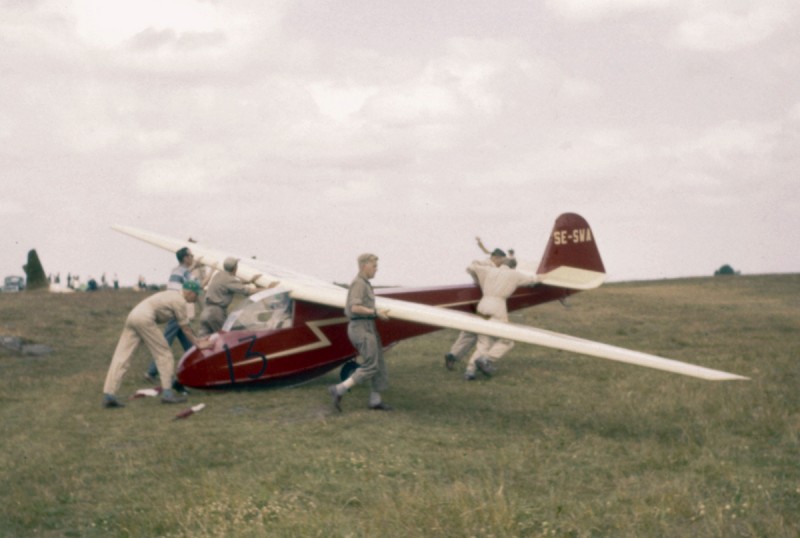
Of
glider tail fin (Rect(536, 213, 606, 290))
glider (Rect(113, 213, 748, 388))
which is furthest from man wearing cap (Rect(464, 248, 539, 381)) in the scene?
glider tail fin (Rect(536, 213, 606, 290))

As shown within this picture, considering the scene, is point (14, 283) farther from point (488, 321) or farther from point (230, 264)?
point (488, 321)

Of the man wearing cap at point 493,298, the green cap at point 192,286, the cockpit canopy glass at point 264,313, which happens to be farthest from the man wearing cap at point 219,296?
the man wearing cap at point 493,298

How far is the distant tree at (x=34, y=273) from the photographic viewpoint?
181ft

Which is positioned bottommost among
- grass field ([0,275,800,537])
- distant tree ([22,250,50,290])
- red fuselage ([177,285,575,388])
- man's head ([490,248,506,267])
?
grass field ([0,275,800,537])

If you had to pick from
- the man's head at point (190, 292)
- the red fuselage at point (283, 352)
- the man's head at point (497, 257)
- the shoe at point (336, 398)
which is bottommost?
the shoe at point (336, 398)

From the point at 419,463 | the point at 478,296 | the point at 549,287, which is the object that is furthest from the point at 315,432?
the point at 549,287

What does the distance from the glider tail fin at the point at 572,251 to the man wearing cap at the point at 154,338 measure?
847 centimetres

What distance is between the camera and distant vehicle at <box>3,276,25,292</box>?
66812mm

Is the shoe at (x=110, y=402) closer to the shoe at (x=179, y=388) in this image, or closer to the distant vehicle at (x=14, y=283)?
the shoe at (x=179, y=388)

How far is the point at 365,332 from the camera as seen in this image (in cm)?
1137

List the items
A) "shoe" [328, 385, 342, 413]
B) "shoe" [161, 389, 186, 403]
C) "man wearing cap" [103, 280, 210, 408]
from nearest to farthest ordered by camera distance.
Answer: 1. "shoe" [328, 385, 342, 413]
2. "man wearing cap" [103, 280, 210, 408]
3. "shoe" [161, 389, 186, 403]

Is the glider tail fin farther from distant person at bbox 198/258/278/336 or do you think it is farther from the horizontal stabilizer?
distant person at bbox 198/258/278/336

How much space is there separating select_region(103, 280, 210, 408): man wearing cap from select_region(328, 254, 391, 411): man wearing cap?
2741 mm

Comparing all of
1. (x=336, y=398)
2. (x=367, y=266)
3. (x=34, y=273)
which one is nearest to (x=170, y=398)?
(x=336, y=398)
